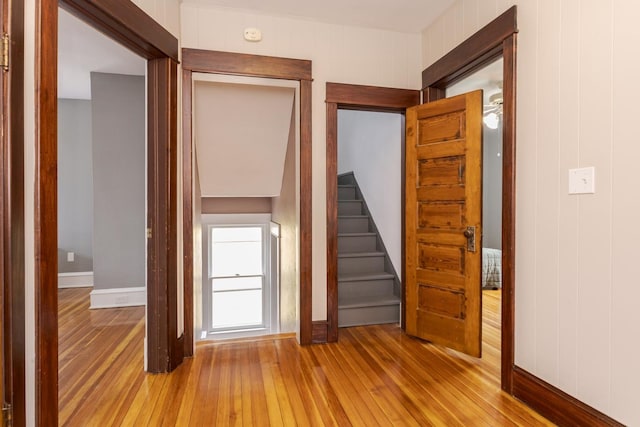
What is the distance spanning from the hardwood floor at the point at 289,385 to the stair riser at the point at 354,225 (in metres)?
1.47

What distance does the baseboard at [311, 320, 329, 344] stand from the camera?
112 inches

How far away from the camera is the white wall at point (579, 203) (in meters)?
1.49

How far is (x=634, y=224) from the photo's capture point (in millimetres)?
1461

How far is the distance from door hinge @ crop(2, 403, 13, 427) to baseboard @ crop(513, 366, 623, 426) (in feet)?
8.07

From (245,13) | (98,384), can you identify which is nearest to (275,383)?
(98,384)

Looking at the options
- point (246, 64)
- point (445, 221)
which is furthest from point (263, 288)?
point (246, 64)

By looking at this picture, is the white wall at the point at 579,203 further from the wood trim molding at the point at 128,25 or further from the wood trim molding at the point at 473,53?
the wood trim molding at the point at 128,25

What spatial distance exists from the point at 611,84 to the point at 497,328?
7.73 ft

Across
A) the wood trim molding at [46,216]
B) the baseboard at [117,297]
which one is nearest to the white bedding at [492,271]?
the baseboard at [117,297]

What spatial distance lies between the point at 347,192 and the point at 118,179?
2899 mm

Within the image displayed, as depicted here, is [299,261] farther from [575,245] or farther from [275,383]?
[575,245]

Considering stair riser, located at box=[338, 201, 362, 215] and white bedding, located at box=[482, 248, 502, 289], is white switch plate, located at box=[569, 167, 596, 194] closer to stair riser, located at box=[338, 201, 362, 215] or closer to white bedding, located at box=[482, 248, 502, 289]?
stair riser, located at box=[338, 201, 362, 215]

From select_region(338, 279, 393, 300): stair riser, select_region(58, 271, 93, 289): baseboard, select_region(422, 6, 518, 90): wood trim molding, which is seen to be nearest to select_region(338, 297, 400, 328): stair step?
select_region(338, 279, 393, 300): stair riser

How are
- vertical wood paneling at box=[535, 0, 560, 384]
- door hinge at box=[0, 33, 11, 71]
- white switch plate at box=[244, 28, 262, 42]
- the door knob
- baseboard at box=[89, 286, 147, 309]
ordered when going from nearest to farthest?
door hinge at box=[0, 33, 11, 71], vertical wood paneling at box=[535, 0, 560, 384], the door knob, white switch plate at box=[244, 28, 262, 42], baseboard at box=[89, 286, 147, 309]
